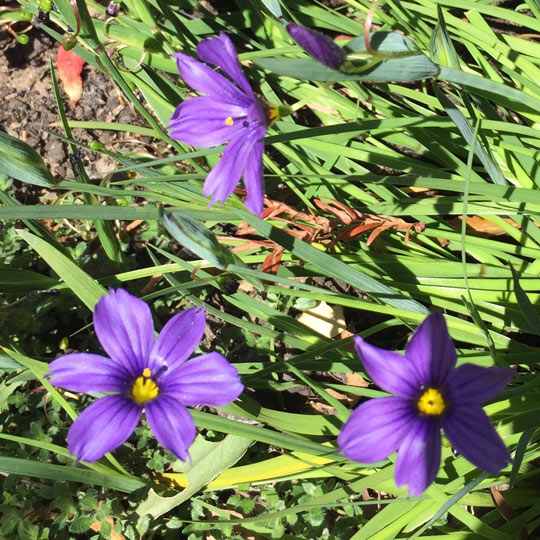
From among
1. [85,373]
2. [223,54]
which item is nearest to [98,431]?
[85,373]

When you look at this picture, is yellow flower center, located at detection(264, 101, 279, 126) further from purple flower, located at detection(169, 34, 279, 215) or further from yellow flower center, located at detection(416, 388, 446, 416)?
yellow flower center, located at detection(416, 388, 446, 416)

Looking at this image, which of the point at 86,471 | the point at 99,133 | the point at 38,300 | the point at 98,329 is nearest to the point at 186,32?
the point at 99,133

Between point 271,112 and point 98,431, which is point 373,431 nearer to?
point 98,431

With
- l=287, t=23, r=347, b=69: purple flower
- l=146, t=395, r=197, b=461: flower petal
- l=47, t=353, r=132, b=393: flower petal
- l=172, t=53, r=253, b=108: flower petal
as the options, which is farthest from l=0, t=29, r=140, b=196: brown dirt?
l=287, t=23, r=347, b=69: purple flower

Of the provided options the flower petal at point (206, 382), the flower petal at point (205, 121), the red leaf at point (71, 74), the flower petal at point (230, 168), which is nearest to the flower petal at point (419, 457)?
the flower petal at point (206, 382)

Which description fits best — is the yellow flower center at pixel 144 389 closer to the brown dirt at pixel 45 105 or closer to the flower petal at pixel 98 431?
the flower petal at pixel 98 431

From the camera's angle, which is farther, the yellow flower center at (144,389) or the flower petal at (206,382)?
the yellow flower center at (144,389)
